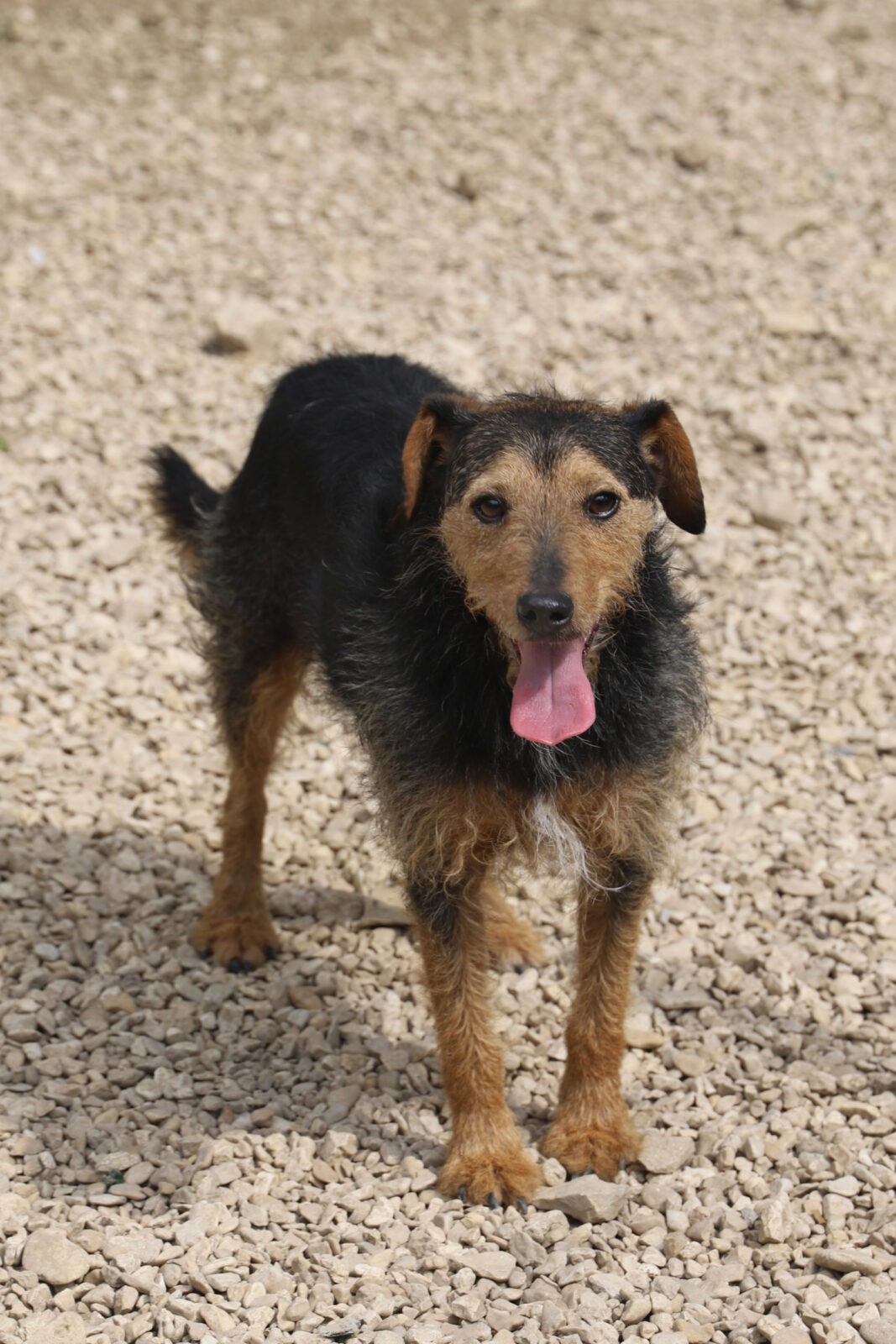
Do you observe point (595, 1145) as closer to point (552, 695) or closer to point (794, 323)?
point (552, 695)

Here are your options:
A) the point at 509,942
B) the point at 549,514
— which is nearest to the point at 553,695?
the point at 549,514

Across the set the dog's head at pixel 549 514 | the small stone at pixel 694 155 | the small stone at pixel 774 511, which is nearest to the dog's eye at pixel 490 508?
the dog's head at pixel 549 514

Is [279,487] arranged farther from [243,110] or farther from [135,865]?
[243,110]

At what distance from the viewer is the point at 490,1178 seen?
182 inches

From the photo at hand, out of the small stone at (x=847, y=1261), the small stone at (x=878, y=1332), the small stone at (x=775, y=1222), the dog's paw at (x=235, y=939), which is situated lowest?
the dog's paw at (x=235, y=939)

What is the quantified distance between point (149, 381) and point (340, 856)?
340cm

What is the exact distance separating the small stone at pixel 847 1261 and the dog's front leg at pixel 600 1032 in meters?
0.72

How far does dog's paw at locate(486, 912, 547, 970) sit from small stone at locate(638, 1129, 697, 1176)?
96 cm

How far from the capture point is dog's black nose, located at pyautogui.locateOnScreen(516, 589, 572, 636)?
3744mm

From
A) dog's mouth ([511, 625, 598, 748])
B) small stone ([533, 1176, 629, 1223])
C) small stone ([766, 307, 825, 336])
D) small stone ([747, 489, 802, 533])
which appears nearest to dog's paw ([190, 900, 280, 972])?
small stone ([533, 1176, 629, 1223])

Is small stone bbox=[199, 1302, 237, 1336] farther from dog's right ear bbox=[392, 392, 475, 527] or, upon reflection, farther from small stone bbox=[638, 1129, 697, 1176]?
dog's right ear bbox=[392, 392, 475, 527]

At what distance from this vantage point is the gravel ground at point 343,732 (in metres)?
4.37

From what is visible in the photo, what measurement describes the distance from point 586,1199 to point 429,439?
2244 millimetres

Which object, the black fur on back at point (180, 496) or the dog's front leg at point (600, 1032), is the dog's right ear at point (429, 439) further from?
the black fur on back at point (180, 496)
